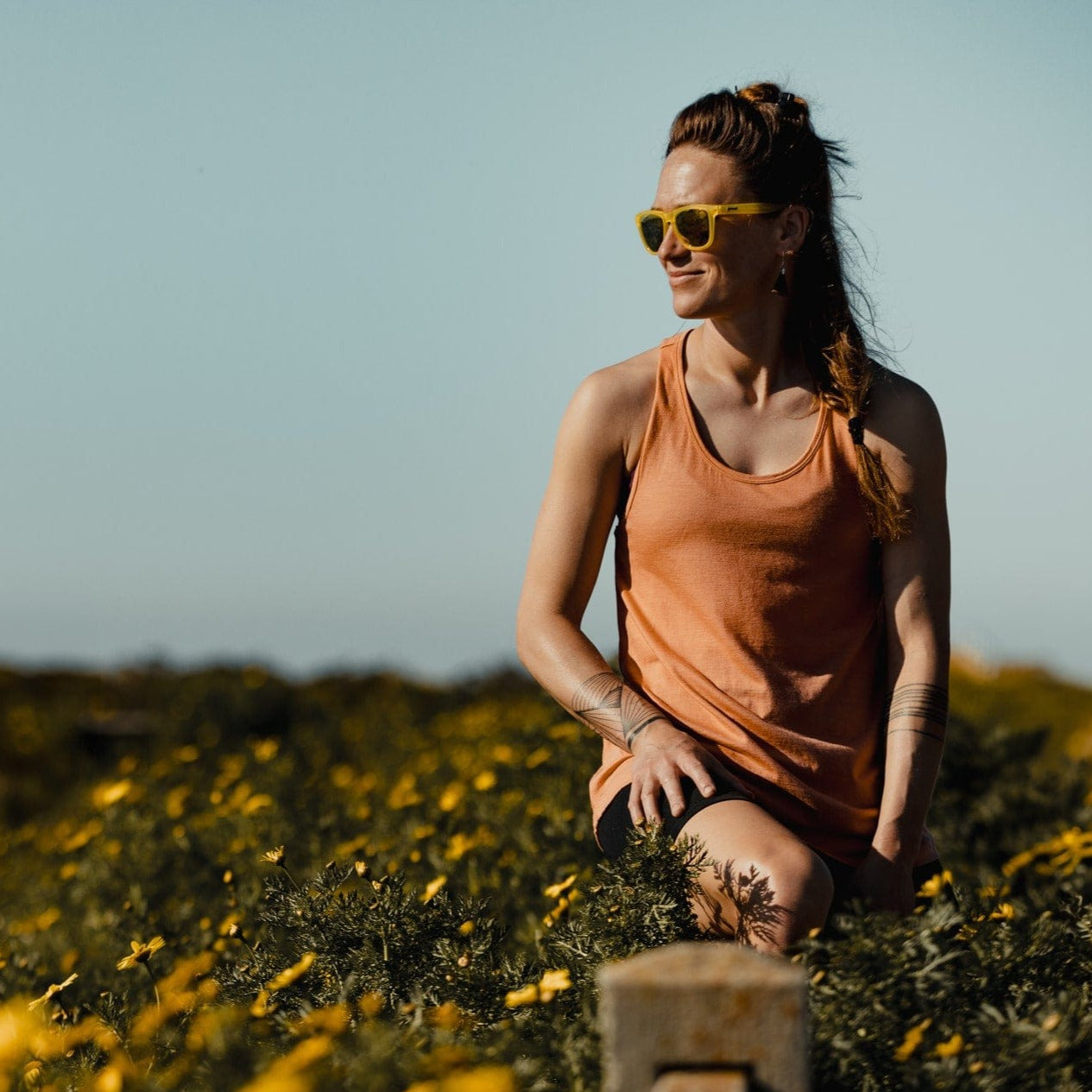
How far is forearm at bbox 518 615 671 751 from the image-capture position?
264 cm

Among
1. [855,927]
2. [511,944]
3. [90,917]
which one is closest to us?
[855,927]

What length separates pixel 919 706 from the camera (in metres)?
2.76

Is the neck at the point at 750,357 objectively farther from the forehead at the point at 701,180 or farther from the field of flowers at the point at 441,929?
the field of flowers at the point at 441,929

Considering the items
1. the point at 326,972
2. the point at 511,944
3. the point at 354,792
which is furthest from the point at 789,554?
the point at 354,792

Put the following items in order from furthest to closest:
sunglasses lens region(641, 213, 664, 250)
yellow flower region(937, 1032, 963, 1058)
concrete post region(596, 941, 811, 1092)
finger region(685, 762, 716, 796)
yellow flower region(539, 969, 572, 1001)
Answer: sunglasses lens region(641, 213, 664, 250)
finger region(685, 762, 716, 796)
yellow flower region(539, 969, 572, 1001)
yellow flower region(937, 1032, 963, 1058)
concrete post region(596, 941, 811, 1092)

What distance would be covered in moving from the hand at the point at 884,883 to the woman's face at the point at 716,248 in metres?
1.11

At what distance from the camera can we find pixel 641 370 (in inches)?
111

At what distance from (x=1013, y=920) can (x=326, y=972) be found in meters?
1.40

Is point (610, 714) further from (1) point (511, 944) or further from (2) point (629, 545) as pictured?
(1) point (511, 944)

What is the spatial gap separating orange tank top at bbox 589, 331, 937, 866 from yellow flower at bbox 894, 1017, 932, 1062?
67 cm

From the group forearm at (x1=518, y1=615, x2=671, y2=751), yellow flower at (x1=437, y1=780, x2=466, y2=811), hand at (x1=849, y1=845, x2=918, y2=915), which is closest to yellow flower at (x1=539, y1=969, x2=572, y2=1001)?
forearm at (x1=518, y1=615, x2=671, y2=751)

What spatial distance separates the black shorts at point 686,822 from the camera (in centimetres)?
249

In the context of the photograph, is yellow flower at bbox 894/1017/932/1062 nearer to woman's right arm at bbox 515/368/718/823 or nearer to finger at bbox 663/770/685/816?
finger at bbox 663/770/685/816

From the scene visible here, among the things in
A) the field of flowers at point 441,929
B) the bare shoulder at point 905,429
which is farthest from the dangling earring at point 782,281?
the field of flowers at point 441,929
